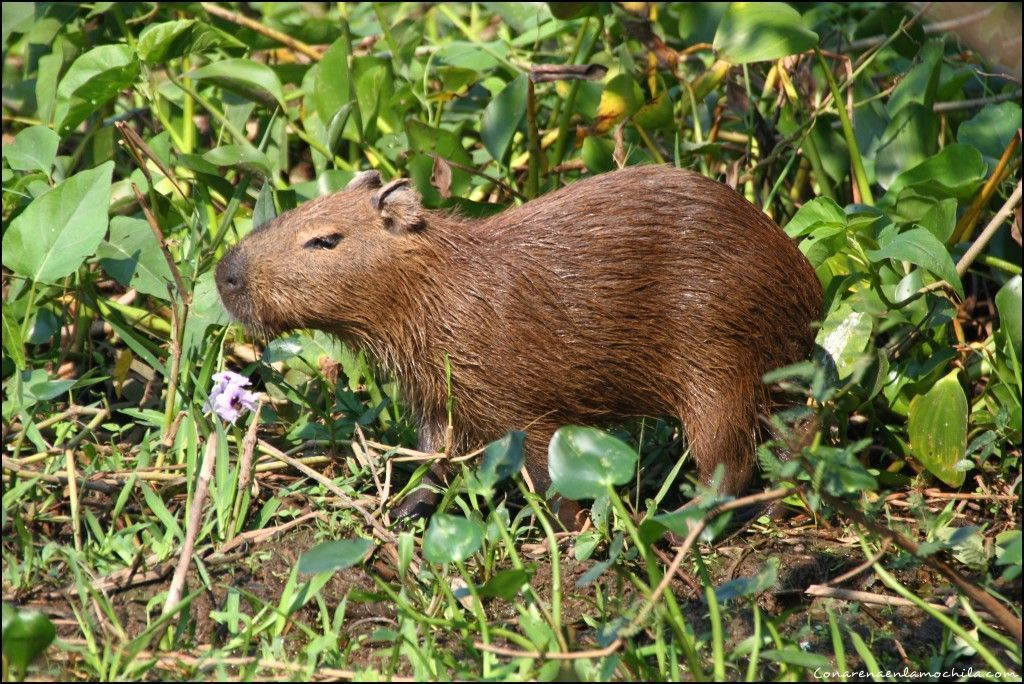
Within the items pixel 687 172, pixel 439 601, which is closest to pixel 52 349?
pixel 439 601

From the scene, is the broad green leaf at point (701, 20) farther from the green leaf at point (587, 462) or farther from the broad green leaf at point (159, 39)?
the green leaf at point (587, 462)

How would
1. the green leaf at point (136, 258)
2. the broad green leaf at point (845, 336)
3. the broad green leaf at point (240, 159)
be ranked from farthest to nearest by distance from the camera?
1. the broad green leaf at point (240, 159)
2. the green leaf at point (136, 258)
3. the broad green leaf at point (845, 336)

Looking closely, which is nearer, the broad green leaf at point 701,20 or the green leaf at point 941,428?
the green leaf at point 941,428

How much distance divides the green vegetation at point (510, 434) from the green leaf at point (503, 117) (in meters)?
0.01

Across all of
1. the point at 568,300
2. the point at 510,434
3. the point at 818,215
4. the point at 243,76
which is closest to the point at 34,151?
the point at 243,76

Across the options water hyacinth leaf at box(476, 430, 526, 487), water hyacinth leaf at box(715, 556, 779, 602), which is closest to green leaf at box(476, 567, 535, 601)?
water hyacinth leaf at box(476, 430, 526, 487)

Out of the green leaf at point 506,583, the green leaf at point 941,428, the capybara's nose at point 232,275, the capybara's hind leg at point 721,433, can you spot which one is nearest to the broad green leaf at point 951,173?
the green leaf at point 941,428

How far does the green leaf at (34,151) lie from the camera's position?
159 inches

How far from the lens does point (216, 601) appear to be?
309 centimetres

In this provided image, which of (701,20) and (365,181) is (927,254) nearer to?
(365,181)

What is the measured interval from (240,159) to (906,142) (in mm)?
2363

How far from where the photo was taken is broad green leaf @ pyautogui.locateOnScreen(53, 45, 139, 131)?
4.18 metres

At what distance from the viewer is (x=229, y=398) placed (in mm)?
3332

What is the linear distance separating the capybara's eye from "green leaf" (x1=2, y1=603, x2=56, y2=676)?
1.41 m
